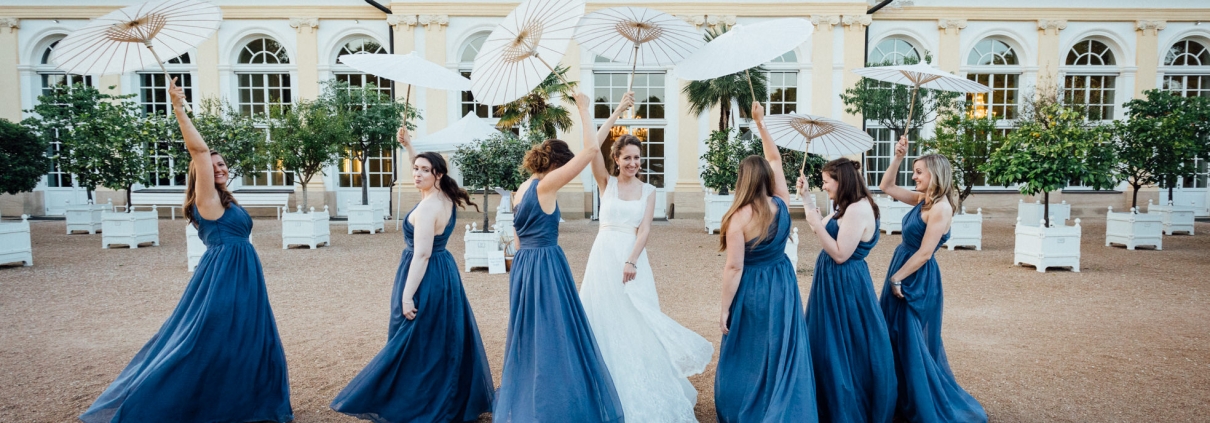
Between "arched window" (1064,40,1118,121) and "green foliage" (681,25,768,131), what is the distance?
9677mm

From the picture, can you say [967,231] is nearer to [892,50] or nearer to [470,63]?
[892,50]

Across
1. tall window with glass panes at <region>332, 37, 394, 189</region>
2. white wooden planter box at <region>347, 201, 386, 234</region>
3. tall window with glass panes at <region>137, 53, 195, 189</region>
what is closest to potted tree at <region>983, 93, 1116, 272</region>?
white wooden planter box at <region>347, 201, 386, 234</region>

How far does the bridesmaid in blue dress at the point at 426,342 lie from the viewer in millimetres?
3621

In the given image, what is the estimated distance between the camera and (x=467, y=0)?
1870cm

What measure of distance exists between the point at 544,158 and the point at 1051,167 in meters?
9.57

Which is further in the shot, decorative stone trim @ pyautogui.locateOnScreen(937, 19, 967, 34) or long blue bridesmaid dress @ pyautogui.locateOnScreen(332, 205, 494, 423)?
decorative stone trim @ pyautogui.locateOnScreen(937, 19, 967, 34)

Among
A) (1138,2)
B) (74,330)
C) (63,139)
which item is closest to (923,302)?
(74,330)

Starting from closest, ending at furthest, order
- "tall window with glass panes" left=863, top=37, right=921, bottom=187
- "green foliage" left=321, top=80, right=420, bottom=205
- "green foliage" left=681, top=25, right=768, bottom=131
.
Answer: "green foliage" left=681, top=25, right=768, bottom=131, "green foliage" left=321, top=80, right=420, bottom=205, "tall window with glass panes" left=863, top=37, right=921, bottom=187

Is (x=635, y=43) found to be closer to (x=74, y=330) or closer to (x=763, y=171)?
(x=763, y=171)

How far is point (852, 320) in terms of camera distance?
362 centimetres

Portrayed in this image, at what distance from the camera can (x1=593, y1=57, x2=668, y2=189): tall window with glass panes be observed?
19281 millimetres

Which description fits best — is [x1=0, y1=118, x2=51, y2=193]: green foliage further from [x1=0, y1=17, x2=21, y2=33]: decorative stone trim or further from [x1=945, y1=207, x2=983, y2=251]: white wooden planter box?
[x1=945, y1=207, x2=983, y2=251]: white wooden planter box

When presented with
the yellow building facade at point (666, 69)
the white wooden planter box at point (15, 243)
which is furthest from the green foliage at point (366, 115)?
the white wooden planter box at point (15, 243)

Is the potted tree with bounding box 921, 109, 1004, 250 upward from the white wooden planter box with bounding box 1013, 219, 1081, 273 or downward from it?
upward
